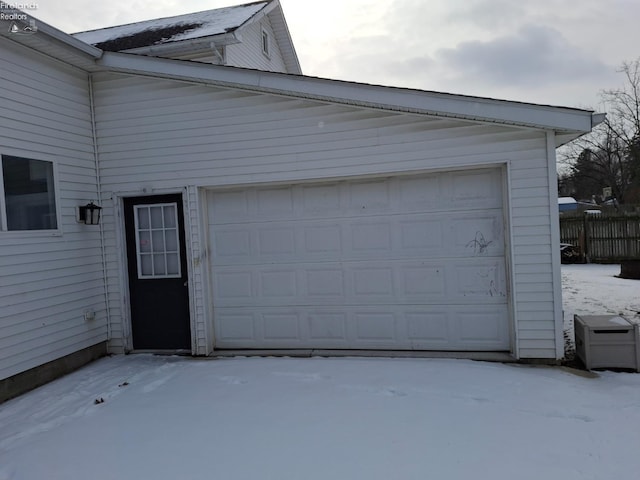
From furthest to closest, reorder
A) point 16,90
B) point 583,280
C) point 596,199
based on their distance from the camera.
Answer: point 596,199 → point 583,280 → point 16,90

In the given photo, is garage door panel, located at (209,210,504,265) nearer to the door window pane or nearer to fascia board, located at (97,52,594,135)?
the door window pane

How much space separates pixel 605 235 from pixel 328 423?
44.5 feet

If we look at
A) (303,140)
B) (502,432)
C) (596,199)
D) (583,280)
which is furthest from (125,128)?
(596,199)

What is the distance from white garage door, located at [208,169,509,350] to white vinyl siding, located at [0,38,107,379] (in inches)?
62.8

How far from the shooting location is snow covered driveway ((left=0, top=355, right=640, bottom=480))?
10.1 feet

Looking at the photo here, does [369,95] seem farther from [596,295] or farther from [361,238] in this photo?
[596,295]

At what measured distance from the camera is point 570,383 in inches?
173

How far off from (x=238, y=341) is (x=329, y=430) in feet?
8.61

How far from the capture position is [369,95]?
4984 mm

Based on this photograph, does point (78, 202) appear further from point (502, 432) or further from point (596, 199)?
point (596, 199)

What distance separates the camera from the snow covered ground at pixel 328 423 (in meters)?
3.09

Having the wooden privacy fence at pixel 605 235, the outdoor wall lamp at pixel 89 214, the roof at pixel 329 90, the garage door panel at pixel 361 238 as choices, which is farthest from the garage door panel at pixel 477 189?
the wooden privacy fence at pixel 605 235

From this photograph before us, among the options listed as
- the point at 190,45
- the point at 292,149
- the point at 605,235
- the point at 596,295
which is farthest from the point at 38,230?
the point at 605,235

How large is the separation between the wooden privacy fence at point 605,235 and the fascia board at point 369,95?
35.9 feet
